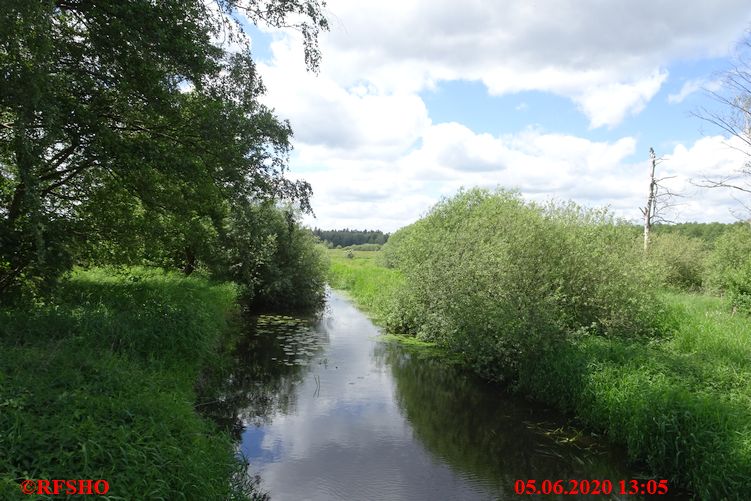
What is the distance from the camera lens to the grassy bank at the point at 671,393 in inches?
275

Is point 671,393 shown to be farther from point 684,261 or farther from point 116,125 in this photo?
point 684,261

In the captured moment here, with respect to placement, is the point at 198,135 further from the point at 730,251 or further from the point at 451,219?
the point at 730,251

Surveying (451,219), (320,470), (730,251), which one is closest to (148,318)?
(320,470)

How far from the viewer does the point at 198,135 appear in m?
9.79

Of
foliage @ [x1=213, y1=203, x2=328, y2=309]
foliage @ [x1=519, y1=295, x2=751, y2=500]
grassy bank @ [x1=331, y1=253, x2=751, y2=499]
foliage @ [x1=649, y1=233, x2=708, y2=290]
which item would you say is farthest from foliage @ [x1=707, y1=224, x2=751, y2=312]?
foliage @ [x1=213, y1=203, x2=328, y2=309]

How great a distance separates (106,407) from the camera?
5.38m

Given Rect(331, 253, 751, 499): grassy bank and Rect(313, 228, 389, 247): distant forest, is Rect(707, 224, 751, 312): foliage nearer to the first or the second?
Rect(331, 253, 751, 499): grassy bank

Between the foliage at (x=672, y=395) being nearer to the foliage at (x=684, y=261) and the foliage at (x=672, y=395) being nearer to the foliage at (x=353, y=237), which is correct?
the foliage at (x=684, y=261)
